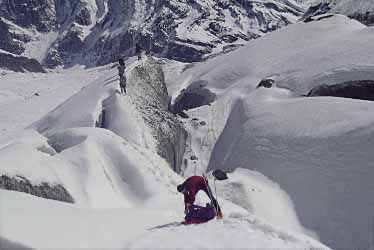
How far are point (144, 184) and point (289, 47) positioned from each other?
3037cm

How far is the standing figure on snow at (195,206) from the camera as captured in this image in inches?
444

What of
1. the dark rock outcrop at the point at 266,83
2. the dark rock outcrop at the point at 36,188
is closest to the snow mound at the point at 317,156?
the dark rock outcrop at the point at 266,83

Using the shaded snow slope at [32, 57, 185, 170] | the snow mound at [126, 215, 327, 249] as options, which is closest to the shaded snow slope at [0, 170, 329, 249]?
the snow mound at [126, 215, 327, 249]

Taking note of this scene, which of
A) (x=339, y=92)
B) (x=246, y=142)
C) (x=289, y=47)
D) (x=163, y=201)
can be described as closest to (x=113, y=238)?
(x=163, y=201)

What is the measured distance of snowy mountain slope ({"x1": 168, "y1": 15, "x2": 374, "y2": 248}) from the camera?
2041 centimetres

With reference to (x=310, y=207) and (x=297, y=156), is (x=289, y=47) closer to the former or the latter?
(x=297, y=156)

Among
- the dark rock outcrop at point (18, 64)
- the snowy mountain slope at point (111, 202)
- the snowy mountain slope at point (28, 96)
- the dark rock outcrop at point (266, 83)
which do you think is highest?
the snowy mountain slope at point (111, 202)

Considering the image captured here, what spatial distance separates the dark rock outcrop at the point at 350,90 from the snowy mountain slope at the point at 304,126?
552 millimetres

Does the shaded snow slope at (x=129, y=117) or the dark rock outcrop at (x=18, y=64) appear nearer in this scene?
the shaded snow slope at (x=129, y=117)

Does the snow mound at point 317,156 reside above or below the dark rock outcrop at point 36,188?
below

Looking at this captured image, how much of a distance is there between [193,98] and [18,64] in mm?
89818

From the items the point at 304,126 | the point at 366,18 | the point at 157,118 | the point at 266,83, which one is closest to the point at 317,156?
the point at 304,126

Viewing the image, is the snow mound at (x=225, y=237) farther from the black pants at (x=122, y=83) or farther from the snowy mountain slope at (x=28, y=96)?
the snowy mountain slope at (x=28, y=96)

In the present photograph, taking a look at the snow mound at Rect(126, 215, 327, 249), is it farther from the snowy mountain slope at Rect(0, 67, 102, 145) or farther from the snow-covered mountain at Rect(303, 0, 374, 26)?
the snow-covered mountain at Rect(303, 0, 374, 26)
